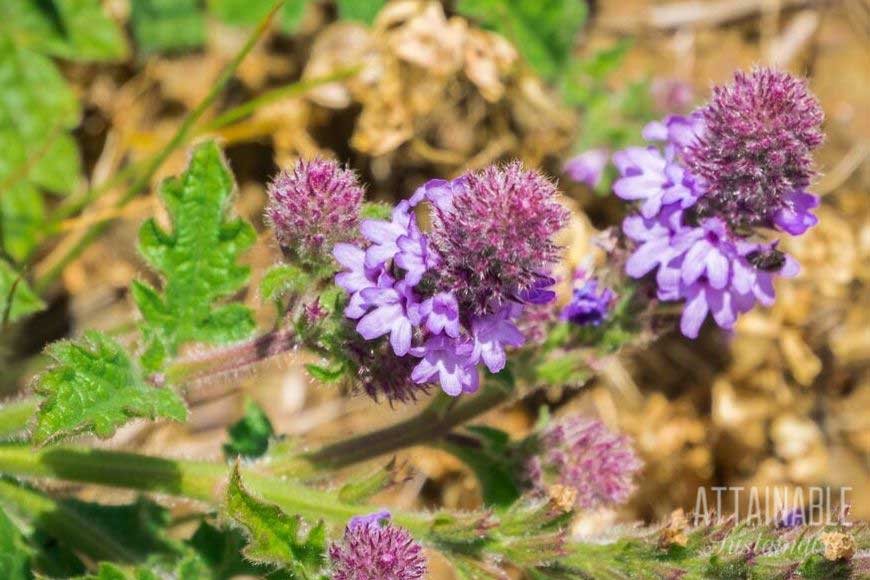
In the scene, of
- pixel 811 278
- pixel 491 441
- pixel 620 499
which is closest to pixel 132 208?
pixel 491 441

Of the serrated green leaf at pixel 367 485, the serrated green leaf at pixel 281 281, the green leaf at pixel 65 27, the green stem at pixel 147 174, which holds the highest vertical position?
the green leaf at pixel 65 27

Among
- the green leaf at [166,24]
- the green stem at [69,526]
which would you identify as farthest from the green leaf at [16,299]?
the green leaf at [166,24]

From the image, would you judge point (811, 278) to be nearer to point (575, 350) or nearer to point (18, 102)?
point (575, 350)

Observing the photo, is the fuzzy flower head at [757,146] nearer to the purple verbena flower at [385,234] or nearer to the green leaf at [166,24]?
the purple verbena flower at [385,234]

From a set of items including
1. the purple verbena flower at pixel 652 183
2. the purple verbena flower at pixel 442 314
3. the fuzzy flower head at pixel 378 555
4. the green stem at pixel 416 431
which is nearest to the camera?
the purple verbena flower at pixel 442 314

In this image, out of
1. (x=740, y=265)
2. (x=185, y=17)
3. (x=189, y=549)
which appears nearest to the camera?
(x=740, y=265)

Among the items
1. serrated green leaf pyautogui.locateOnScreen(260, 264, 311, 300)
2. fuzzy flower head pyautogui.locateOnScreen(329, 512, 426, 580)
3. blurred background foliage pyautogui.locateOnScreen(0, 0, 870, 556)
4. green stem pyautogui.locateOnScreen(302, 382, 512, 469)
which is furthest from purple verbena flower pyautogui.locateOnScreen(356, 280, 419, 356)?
blurred background foliage pyautogui.locateOnScreen(0, 0, 870, 556)
